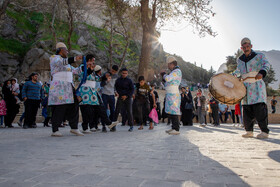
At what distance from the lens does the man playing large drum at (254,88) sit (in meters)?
5.22

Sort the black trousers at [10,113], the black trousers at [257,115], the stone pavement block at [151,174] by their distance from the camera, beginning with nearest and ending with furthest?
the stone pavement block at [151,174] < the black trousers at [257,115] < the black trousers at [10,113]

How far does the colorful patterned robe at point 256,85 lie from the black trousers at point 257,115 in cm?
13

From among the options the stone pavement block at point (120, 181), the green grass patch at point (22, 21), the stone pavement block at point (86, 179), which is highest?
the green grass patch at point (22, 21)

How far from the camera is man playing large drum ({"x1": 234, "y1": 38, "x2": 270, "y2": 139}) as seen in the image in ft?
17.1

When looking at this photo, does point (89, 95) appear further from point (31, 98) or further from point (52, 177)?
point (52, 177)

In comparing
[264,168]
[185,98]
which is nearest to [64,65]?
[264,168]

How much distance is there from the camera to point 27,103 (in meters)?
9.41

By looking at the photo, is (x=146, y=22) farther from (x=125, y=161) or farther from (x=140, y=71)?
(x=125, y=161)

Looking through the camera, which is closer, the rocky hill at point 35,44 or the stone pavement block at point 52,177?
the stone pavement block at point 52,177

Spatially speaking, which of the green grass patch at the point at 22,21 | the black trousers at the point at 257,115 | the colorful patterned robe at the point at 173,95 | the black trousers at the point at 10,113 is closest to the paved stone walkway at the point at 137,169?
the black trousers at the point at 257,115

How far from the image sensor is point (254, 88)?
535 cm

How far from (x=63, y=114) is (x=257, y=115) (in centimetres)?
446

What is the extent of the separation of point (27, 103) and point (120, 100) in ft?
13.3

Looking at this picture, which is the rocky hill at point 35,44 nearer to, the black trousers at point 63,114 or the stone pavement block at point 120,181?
the black trousers at point 63,114
